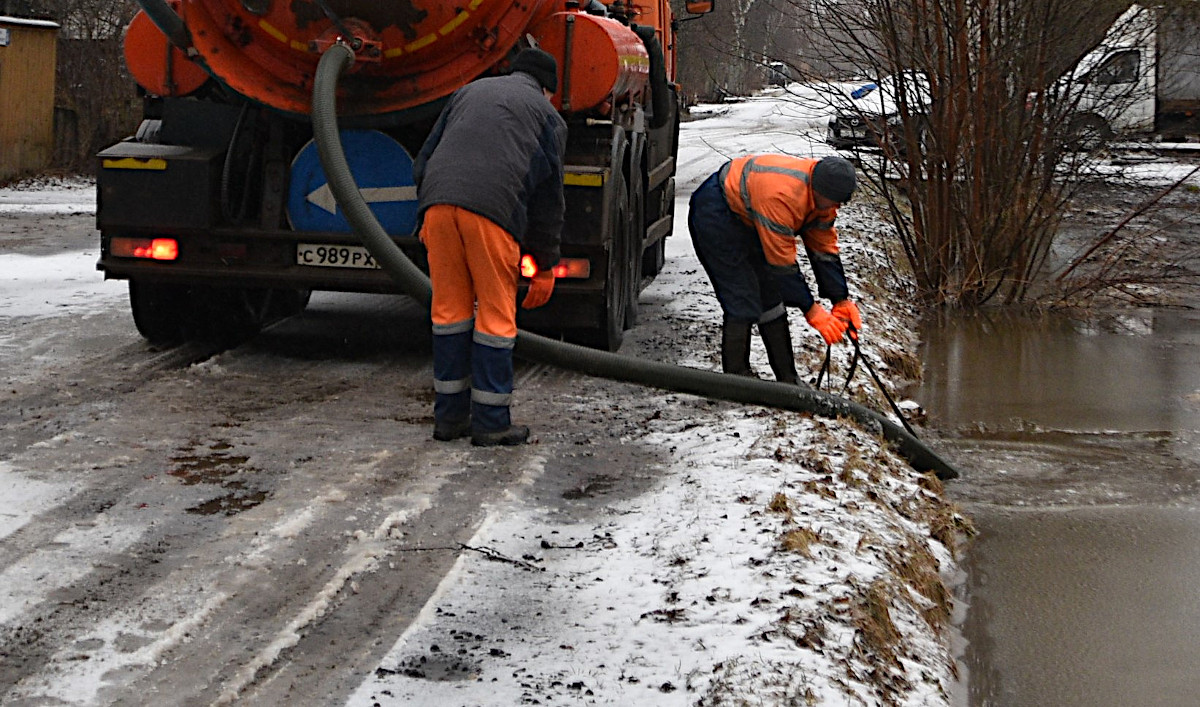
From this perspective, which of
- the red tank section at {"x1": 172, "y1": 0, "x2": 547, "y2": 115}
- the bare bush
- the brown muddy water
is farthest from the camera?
the bare bush

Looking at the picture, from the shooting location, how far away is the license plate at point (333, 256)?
24.6ft

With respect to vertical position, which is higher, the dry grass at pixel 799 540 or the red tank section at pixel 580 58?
the red tank section at pixel 580 58

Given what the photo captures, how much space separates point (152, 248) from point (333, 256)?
94cm

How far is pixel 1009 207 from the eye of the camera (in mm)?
11602

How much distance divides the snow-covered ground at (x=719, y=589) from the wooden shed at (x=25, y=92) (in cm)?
1519

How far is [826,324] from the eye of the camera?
6.74 metres

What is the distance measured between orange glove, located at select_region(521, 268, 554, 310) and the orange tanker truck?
73 centimetres

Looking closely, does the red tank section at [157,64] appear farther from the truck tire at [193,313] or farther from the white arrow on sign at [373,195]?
the truck tire at [193,313]

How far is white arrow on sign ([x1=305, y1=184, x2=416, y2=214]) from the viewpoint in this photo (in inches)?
293

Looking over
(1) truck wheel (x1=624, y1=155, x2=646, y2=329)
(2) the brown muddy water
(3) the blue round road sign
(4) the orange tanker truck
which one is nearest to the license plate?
(4) the orange tanker truck

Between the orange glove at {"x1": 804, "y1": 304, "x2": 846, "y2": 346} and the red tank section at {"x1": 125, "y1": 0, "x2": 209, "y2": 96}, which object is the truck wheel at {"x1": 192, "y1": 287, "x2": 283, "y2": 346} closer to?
the red tank section at {"x1": 125, "y1": 0, "x2": 209, "y2": 96}

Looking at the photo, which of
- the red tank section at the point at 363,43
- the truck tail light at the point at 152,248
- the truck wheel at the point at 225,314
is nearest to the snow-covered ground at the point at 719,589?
the red tank section at the point at 363,43

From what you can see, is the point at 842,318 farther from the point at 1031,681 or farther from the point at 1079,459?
the point at 1031,681

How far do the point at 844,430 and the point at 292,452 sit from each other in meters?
2.37
